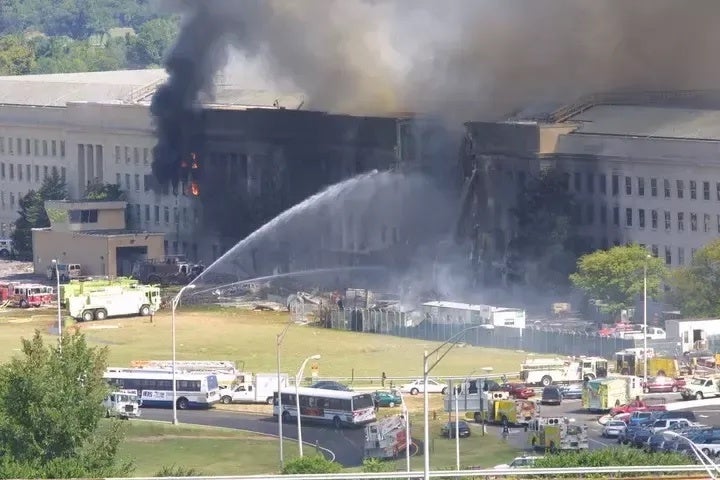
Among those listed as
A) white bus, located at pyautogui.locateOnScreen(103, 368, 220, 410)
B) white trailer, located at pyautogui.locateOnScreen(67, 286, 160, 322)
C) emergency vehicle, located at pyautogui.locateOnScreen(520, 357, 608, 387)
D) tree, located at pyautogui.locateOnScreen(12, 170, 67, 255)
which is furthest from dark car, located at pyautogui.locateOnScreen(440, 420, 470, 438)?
tree, located at pyautogui.locateOnScreen(12, 170, 67, 255)

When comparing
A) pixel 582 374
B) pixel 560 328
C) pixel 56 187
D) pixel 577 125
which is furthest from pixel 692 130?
pixel 56 187

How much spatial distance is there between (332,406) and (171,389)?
554 centimetres

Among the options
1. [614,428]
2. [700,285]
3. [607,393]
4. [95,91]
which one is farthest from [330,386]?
[95,91]

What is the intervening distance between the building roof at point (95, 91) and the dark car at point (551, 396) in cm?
4309

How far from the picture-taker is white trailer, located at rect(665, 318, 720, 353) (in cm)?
6750

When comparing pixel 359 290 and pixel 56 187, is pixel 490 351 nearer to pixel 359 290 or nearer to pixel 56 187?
pixel 359 290

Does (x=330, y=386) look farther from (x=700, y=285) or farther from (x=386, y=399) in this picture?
(x=700, y=285)

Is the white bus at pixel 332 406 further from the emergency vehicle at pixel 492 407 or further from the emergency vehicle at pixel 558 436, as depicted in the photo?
Answer: the emergency vehicle at pixel 558 436

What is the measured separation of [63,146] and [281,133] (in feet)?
53.9

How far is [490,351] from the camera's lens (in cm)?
6881

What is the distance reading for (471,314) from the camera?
7244 cm

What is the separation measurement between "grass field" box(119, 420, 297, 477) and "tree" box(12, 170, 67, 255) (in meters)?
44.1


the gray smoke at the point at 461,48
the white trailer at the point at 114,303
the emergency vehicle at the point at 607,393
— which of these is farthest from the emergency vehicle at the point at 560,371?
the gray smoke at the point at 461,48

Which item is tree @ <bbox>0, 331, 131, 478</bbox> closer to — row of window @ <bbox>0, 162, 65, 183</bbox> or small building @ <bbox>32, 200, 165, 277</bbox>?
small building @ <bbox>32, 200, 165, 277</bbox>
